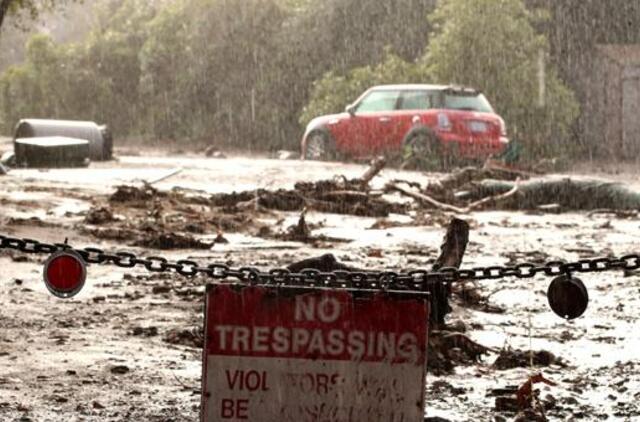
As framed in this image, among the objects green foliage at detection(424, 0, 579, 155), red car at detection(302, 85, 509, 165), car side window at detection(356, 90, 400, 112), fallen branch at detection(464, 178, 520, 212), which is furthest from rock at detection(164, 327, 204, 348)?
green foliage at detection(424, 0, 579, 155)

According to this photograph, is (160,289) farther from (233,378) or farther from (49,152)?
(49,152)

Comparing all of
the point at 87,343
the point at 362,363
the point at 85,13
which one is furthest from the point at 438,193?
the point at 85,13

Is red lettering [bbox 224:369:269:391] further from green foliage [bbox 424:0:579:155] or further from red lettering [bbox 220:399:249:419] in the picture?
green foliage [bbox 424:0:579:155]

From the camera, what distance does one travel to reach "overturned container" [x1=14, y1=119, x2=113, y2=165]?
→ 27641mm

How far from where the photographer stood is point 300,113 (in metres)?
37.0

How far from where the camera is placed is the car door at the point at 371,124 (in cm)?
2697

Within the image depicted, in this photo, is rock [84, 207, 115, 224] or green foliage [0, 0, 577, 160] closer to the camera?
rock [84, 207, 115, 224]

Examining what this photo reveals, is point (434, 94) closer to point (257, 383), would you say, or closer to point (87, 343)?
point (87, 343)

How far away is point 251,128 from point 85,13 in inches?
1728

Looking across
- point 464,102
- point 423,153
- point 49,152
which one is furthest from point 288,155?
point 49,152

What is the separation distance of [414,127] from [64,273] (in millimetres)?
21672

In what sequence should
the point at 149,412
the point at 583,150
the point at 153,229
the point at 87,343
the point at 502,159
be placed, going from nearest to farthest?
the point at 149,412
the point at 87,343
the point at 153,229
the point at 502,159
the point at 583,150

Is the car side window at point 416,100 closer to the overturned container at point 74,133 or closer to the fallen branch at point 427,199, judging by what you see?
the overturned container at point 74,133

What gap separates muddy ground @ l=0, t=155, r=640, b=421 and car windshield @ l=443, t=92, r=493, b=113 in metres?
8.95
